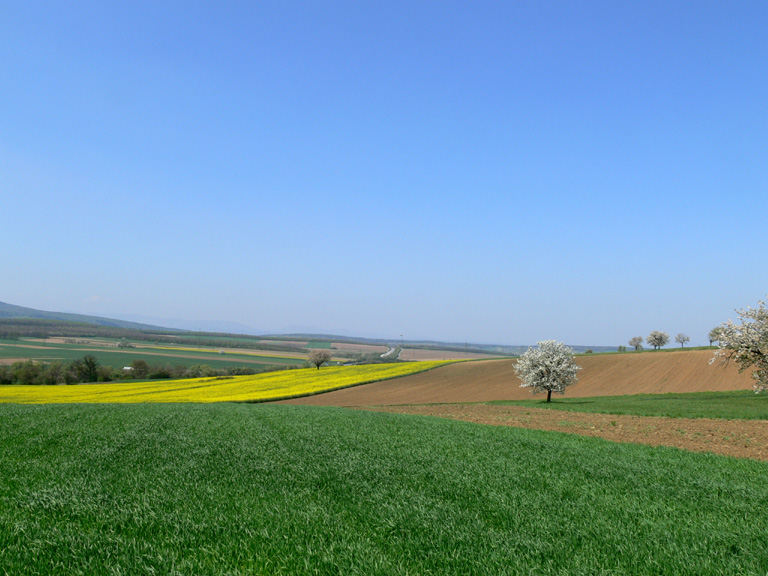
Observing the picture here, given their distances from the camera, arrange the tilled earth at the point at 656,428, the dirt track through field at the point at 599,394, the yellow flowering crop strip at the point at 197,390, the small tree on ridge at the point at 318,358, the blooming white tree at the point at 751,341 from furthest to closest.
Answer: the small tree on ridge at the point at 318,358 → the yellow flowering crop strip at the point at 197,390 → the blooming white tree at the point at 751,341 → the dirt track through field at the point at 599,394 → the tilled earth at the point at 656,428

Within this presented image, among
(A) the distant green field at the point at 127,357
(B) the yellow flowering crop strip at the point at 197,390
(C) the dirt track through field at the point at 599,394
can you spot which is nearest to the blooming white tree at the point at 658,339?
(C) the dirt track through field at the point at 599,394

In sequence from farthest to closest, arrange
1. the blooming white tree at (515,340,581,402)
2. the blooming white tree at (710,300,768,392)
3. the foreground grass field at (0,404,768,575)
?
the blooming white tree at (515,340,581,402)
the blooming white tree at (710,300,768,392)
the foreground grass field at (0,404,768,575)

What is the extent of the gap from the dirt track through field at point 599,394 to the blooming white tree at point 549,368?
8.04m

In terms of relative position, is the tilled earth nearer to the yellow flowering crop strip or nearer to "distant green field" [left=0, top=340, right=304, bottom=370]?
the yellow flowering crop strip

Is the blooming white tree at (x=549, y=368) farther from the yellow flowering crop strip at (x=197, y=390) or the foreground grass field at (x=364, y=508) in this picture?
the foreground grass field at (x=364, y=508)

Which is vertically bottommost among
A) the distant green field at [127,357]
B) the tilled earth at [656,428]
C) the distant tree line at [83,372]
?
Result: the distant green field at [127,357]

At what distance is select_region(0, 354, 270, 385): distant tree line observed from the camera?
7212cm

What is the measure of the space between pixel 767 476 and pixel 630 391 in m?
52.2

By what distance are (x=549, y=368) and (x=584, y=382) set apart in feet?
77.9

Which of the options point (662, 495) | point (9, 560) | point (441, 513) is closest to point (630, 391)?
point (662, 495)

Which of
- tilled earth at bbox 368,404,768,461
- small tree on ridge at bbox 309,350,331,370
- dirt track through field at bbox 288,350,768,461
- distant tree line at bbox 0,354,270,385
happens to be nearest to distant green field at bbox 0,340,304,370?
distant tree line at bbox 0,354,270,385

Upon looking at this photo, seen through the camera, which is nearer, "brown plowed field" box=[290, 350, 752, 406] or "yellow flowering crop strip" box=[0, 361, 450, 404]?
"yellow flowering crop strip" box=[0, 361, 450, 404]

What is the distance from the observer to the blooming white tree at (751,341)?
37.3m

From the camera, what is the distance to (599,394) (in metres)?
57.8
